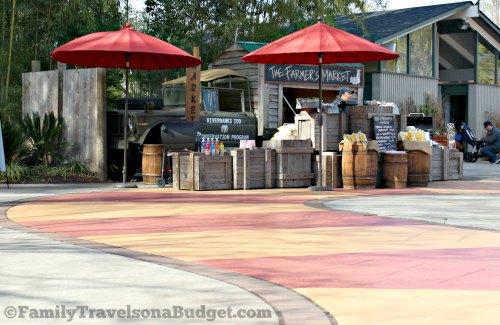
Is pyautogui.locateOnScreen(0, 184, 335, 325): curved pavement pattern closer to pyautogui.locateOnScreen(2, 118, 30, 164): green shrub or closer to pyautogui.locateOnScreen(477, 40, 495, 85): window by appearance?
pyautogui.locateOnScreen(2, 118, 30, 164): green shrub

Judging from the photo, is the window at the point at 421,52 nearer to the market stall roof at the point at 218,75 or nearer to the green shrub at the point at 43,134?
Answer: the market stall roof at the point at 218,75

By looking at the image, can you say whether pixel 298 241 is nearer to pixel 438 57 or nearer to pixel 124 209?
pixel 124 209

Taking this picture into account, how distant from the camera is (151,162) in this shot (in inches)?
605

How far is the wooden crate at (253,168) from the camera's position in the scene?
14094 mm

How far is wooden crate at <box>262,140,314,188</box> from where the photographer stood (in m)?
14.5

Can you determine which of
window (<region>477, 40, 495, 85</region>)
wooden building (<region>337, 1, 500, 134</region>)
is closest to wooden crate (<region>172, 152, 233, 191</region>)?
wooden building (<region>337, 1, 500, 134</region>)

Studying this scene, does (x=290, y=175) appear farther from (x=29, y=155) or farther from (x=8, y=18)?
(x=8, y=18)

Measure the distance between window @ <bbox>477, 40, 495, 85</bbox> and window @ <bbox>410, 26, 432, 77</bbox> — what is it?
4494mm

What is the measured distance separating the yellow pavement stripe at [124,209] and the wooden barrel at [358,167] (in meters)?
3.29

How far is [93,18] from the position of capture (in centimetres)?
2028

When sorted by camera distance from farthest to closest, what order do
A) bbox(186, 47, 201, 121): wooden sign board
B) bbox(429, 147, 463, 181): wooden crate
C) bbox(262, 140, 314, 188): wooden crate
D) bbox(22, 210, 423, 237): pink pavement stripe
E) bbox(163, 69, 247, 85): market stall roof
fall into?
1. bbox(163, 69, 247, 85): market stall roof
2. bbox(429, 147, 463, 181): wooden crate
3. bbox(186, 47, 201, 121): wooden sign board
4. bbox(262, 140, 314, 188): wooden crate
5. bbox(22, 210, 423, 237): pink pavement stripe

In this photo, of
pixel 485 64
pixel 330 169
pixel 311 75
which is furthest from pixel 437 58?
pixel 330 169

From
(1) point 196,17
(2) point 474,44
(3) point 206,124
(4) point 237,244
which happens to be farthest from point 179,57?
(2) point 474,44

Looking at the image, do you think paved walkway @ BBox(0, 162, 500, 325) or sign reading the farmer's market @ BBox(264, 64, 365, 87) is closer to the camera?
paved walkway @ BBox(0, 162, 500, 325)
